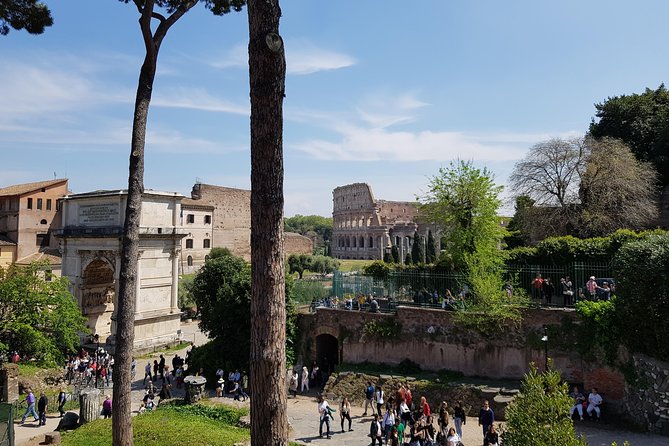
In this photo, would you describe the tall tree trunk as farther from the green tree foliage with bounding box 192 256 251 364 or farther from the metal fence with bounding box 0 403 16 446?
the green tree foliage with bounding box 192 256 251 364

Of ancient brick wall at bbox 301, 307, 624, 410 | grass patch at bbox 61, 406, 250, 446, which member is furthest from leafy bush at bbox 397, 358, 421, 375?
grass patch at bbox 61, 406, 250, 446

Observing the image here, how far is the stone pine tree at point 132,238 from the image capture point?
8688 mm

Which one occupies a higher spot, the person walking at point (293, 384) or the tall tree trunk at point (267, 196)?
→ the tall tree trunk at point (267, 196)

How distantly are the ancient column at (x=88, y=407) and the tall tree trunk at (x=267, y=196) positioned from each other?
12.9 meters

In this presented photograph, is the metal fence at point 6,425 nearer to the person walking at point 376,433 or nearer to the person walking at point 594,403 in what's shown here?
the person walking at point 376,433

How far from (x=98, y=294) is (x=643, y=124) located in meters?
Answer: 36.9

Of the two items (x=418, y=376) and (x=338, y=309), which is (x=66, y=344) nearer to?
(x=338, y=309)

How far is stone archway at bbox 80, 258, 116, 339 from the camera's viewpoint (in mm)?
28328

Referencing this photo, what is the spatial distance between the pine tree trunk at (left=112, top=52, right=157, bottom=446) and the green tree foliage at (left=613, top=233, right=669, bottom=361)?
13371 millimetres

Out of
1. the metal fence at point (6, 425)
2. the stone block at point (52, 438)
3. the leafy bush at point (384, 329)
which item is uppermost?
the leafy bush at point (384, 329)

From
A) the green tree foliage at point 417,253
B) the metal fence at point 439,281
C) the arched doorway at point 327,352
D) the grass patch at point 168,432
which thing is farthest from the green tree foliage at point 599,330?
the green tree foliage at point 417,253

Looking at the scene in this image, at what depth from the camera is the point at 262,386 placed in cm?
485

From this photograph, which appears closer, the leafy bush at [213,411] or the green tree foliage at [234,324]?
the leafy bush at [213,411]

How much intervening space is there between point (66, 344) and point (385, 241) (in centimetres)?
6570
